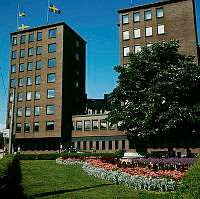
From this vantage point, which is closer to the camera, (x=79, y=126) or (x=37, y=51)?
(x=79, y=126)

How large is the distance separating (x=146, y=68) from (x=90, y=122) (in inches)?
968

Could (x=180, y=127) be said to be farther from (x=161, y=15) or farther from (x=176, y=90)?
(x=161, y=15)

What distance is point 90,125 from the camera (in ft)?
169

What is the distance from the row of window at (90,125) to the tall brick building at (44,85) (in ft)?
5.89

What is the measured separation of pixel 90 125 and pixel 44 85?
12589 mm

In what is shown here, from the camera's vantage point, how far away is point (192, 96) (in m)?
27.4

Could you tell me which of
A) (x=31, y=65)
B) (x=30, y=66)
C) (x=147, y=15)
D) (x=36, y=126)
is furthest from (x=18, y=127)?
(x=147, y=15)

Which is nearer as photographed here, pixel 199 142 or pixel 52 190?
pixel 52 190

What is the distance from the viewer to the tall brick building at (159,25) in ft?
145

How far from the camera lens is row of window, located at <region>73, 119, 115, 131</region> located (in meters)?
50.2

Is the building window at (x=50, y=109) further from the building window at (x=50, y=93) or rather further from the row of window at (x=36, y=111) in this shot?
the building window at (x=50, y=93)

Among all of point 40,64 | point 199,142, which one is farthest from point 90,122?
point 199,142

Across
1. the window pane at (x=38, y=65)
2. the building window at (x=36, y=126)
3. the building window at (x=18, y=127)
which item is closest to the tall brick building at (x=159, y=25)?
the window pane at (x=38, y=65)

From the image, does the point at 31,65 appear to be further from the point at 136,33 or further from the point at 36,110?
the point at 136,33
